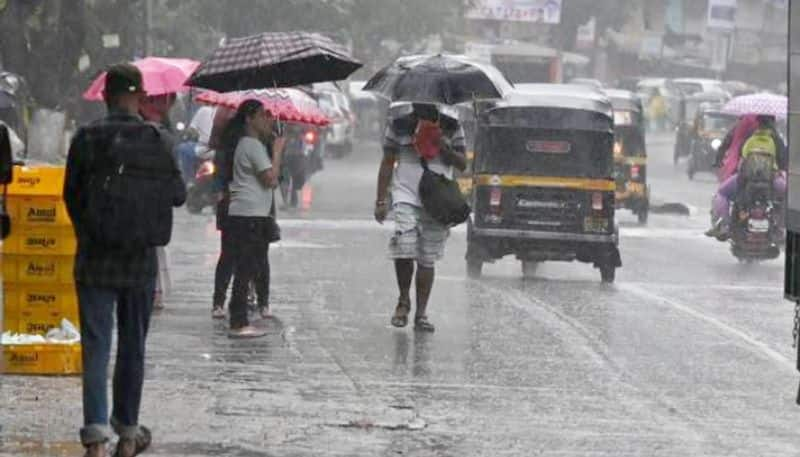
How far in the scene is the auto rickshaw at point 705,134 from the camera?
163 ft

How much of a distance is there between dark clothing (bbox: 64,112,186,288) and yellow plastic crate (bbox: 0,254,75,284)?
2.70m

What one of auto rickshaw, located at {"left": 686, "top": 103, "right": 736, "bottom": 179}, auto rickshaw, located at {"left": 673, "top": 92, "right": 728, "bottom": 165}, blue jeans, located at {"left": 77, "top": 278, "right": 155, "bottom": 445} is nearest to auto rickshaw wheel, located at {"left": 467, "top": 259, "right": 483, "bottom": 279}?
Result: blue jeans, located at {"left": 77, "top": 278, "right": 155, "bottom": 445}

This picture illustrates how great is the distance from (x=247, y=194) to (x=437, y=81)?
2143 mm

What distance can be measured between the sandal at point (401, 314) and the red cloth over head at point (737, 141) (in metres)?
10.3

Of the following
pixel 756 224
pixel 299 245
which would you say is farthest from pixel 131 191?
pixel 756 224

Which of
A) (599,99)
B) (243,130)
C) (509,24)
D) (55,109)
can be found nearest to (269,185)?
(243,130)

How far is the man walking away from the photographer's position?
8930 millimetres

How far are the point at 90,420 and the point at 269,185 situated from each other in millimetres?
5274

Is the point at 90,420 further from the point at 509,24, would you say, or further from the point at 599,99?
the point at 509,24

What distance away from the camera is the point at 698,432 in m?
10.6

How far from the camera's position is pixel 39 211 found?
11688mm

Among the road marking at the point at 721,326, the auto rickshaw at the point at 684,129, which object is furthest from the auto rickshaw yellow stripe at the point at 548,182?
the auto rickshaw at the point at 684,129

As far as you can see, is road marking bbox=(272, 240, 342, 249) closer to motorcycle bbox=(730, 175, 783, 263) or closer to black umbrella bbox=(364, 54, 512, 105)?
motorcycle bbox=(730, 175, 783, 263)

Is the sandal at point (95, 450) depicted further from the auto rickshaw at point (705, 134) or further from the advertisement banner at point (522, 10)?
the advertisement banner at point (522, 10)
